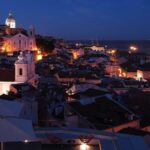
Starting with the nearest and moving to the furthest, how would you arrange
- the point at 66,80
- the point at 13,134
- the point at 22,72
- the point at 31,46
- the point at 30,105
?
the point at 13,134 → the point at 30,105 → the point at 22,72 → the point at 66,80 → the point at 31,46

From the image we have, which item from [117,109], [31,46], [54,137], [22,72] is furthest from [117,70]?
[54,137]

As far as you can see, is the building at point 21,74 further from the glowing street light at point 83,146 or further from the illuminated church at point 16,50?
the glowing street light at point 83,146

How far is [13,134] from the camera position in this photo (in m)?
4.42

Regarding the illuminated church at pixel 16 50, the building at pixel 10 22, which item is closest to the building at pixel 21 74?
the illuminated church at pixel 16 50

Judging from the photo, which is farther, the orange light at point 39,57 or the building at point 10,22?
the building at point 10,22

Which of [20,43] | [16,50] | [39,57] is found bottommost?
[39,57]

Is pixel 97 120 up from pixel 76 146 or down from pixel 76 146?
down

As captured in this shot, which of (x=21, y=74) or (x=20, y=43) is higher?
(x=20, y=43)

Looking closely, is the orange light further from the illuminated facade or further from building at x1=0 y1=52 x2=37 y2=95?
building at x1=0 y1=52 x2=37 y2=95

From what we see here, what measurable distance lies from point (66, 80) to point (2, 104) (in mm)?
28317

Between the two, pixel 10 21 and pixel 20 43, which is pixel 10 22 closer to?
pixel 10 21

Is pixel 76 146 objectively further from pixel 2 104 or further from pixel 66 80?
pixel 66 80

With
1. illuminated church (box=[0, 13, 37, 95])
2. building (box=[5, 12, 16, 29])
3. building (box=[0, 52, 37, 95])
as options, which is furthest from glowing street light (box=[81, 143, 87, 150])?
building (box=[5, 12, 16, 29])

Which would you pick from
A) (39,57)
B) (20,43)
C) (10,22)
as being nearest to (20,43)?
(20,43)
